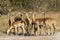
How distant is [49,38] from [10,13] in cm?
78

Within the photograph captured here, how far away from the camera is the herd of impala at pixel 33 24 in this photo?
11312mm

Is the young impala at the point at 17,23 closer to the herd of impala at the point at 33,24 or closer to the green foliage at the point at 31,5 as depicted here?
the herd of impala at the point at 33,24

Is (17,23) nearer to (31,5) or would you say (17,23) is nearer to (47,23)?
(31,5)

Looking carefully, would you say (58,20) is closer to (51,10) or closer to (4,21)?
(51,10)

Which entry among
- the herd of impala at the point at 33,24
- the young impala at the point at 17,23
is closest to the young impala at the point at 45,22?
the herd of impala at the point at 33,24

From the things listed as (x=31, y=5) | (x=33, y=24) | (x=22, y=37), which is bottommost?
(x=22, y=37)

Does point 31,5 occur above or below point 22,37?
above

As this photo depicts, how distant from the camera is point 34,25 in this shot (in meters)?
11.4

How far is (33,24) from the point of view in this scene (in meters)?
11.4

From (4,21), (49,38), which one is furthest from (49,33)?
(4,21)

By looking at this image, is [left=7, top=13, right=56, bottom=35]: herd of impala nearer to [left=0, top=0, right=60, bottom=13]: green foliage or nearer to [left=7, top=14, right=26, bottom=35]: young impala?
[left=7, top=14, right=26, bottom=35]: young impala

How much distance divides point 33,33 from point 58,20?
1.55 feet

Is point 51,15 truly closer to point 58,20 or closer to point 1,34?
point 58,20

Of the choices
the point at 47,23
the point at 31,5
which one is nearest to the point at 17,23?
the point at 31,5
